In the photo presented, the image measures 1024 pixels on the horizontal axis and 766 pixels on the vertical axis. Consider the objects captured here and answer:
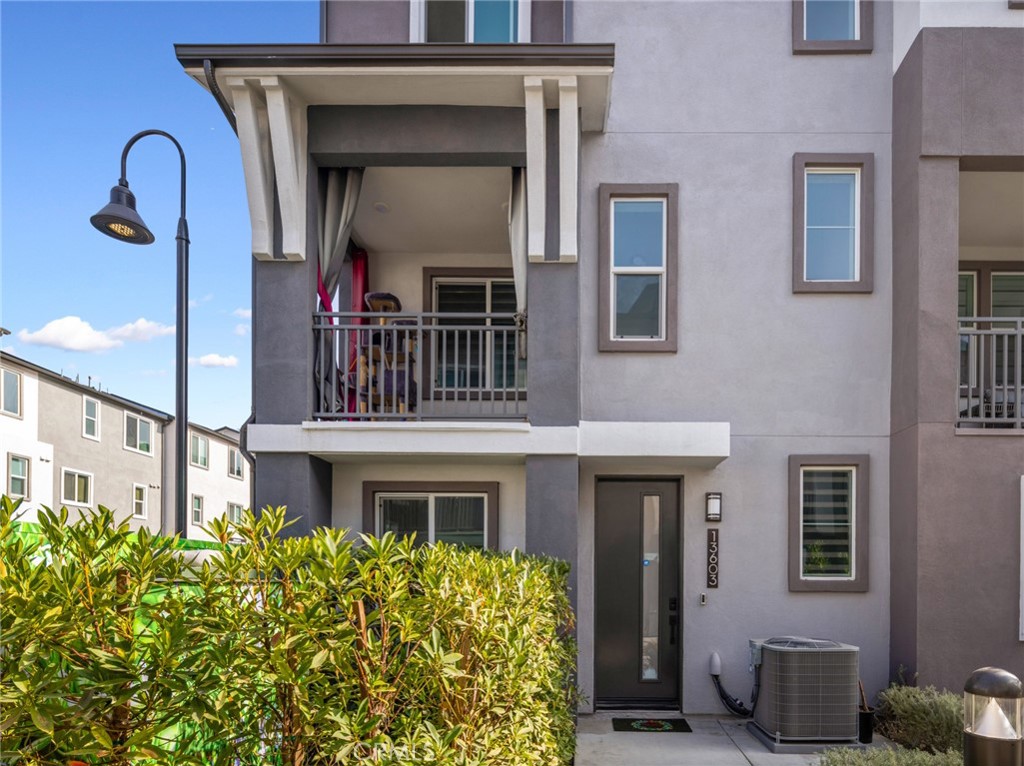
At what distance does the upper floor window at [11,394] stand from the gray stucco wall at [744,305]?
20.7 metres

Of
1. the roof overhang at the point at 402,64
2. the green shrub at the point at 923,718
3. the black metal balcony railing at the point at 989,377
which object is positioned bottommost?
the green shrub at the point at 923,718

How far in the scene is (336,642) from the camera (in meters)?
2.21

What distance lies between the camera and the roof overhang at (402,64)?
6828mm

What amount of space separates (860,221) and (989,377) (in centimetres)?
264

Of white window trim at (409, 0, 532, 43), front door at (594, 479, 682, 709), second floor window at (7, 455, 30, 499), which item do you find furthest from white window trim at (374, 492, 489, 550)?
second floor window at (7, 455, 30, 499)

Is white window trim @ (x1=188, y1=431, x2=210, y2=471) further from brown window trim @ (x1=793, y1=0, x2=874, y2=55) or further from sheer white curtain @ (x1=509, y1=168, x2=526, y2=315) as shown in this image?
brown window trim @ (x1=793, y1=0, x2=874, y2=55)

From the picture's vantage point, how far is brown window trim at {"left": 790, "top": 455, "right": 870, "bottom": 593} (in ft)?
26.0

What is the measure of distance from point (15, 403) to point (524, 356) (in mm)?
20596

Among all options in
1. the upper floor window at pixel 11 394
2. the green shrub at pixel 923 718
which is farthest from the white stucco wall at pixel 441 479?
the upper floor window at pixel 11 394

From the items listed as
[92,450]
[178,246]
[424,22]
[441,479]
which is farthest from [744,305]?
[92,450]

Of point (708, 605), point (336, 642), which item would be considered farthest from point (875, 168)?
point (336, 642)

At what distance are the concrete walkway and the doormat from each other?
79mm

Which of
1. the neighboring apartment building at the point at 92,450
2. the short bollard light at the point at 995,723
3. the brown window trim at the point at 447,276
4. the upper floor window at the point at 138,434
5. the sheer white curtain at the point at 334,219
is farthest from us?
the upper floor window at the point at 138,434

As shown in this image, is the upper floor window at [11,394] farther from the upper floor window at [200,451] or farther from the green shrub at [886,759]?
the green shrub at [886,759]
